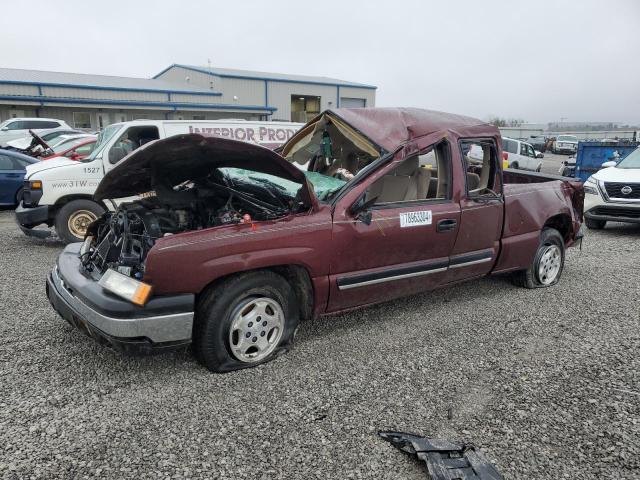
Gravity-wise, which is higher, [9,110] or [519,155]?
[9,110]

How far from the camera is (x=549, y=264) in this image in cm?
555

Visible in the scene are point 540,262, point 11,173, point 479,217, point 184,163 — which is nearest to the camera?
point 184,163

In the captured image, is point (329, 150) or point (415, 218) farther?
point (329, 150)

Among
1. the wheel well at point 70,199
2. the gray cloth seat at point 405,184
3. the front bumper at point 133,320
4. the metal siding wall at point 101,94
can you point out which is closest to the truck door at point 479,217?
the gray cloth seat at point 405,184

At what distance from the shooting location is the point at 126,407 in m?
3.01

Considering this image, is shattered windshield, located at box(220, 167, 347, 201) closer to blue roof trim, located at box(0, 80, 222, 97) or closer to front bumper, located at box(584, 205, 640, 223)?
front bumper, located at box(584, 205, 640, 223)

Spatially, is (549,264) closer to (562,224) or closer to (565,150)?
(562,224)

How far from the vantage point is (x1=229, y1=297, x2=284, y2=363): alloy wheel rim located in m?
3.35

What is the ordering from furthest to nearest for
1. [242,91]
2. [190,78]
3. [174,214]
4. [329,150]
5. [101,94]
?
[190,78] < [242,91] < [101,94] < [329,150] < [174,214]

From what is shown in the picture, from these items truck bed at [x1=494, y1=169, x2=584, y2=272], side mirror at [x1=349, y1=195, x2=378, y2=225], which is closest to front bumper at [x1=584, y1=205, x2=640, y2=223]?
truck bed at [x1=494, y1=169, x2=584, y2=272]

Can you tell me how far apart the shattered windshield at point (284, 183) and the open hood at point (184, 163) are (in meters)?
0.25

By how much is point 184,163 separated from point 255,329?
147 cm

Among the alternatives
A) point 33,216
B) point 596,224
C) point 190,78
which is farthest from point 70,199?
point 190,78

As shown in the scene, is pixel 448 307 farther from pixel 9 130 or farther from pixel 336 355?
pixel 9 130
